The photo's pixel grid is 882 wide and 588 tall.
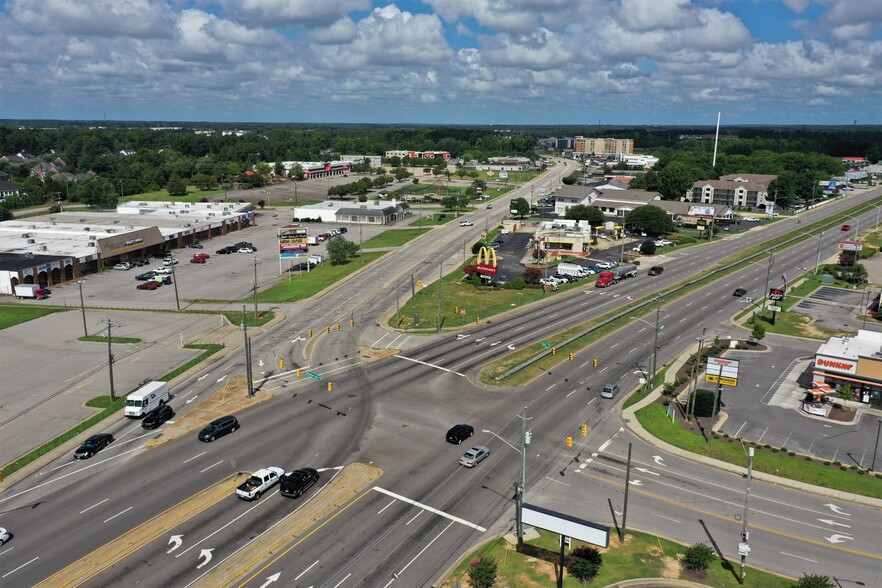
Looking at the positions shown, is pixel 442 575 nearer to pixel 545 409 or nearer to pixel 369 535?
pixel 369 535

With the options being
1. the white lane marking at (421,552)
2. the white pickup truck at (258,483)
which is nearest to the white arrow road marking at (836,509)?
the white lane marking at (421,552)

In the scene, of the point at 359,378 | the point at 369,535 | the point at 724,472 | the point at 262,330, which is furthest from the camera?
the point at 262,330

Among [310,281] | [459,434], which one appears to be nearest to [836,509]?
[459,434]

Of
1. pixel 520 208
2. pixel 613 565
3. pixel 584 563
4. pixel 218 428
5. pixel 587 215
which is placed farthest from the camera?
pixel 520 208

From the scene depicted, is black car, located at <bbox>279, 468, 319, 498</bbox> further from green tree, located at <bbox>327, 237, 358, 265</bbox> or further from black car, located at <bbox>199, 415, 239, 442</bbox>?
green tree, located at <bbox>327, 237, 358, 265</bbox>

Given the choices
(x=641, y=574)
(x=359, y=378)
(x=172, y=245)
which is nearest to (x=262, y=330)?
(x=359, y=378)

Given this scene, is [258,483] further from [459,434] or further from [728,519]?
[728,519]
